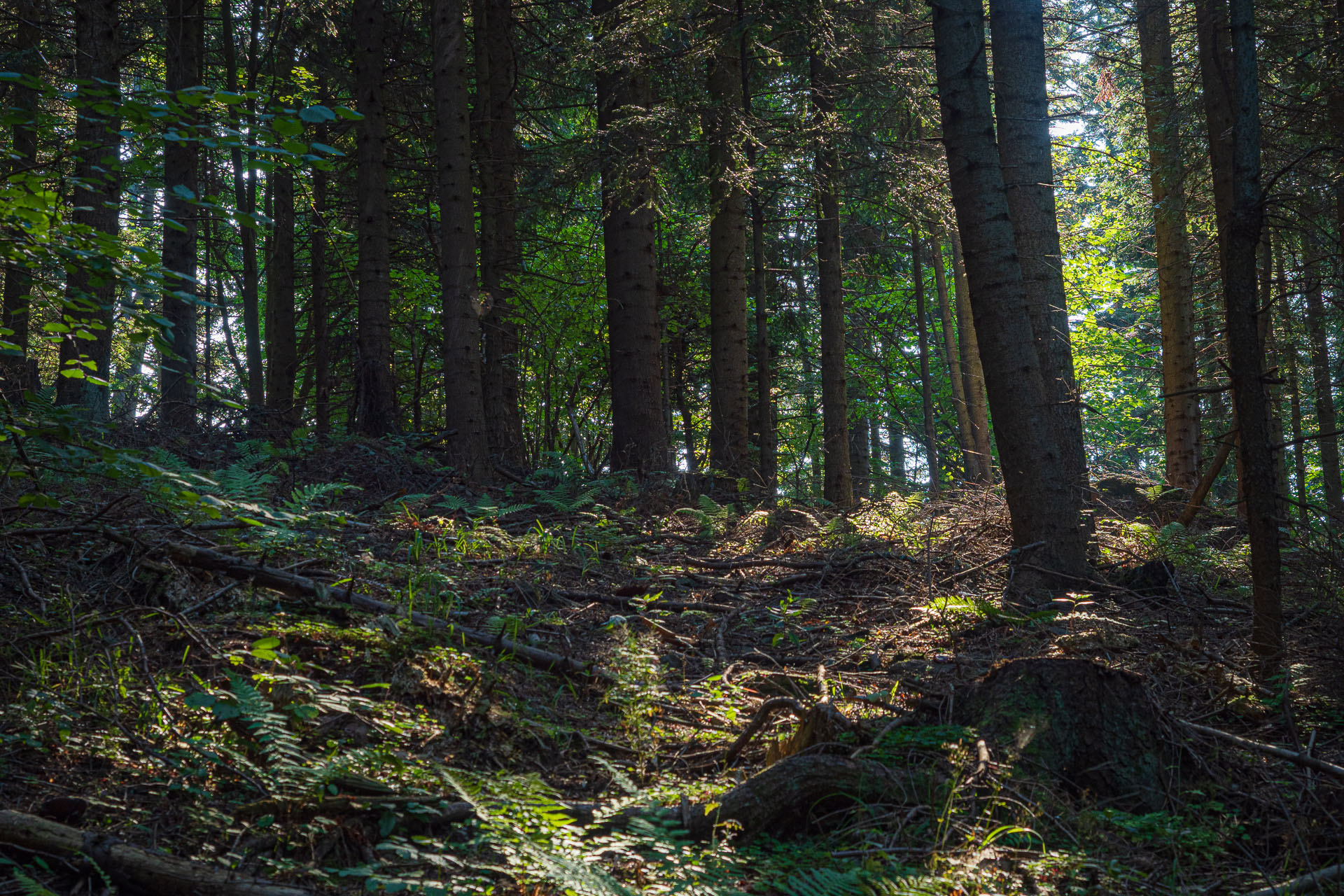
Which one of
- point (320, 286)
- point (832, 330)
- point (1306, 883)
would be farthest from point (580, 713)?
point (320, 286)

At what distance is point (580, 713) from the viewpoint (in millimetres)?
4109

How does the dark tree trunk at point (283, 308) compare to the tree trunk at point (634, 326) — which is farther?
the dark tree trunk at point (283, 308)

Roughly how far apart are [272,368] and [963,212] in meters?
12.7

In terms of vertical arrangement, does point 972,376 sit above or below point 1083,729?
above

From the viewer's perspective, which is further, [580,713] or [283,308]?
[283,308]

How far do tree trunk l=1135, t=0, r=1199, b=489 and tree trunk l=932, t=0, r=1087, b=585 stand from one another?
6.85 m

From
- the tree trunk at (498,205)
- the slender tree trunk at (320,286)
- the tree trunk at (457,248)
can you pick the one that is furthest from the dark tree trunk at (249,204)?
the tree trunk at (457,248)

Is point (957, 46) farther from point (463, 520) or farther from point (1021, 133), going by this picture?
point (463, 520)

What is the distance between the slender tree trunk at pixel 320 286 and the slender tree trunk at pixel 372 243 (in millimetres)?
2237

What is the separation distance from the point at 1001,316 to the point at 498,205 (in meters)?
8.47

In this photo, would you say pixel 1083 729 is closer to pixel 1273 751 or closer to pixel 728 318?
pixel 1273 751

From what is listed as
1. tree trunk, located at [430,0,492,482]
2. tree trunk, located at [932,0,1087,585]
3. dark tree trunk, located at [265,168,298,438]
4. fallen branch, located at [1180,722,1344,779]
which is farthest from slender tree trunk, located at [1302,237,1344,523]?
dark tree trunk, located at [265,168,298,438]

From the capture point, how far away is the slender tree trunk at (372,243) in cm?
1072

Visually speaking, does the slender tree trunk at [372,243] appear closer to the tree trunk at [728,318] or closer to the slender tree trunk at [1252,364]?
the tree trunk at [728,318]
